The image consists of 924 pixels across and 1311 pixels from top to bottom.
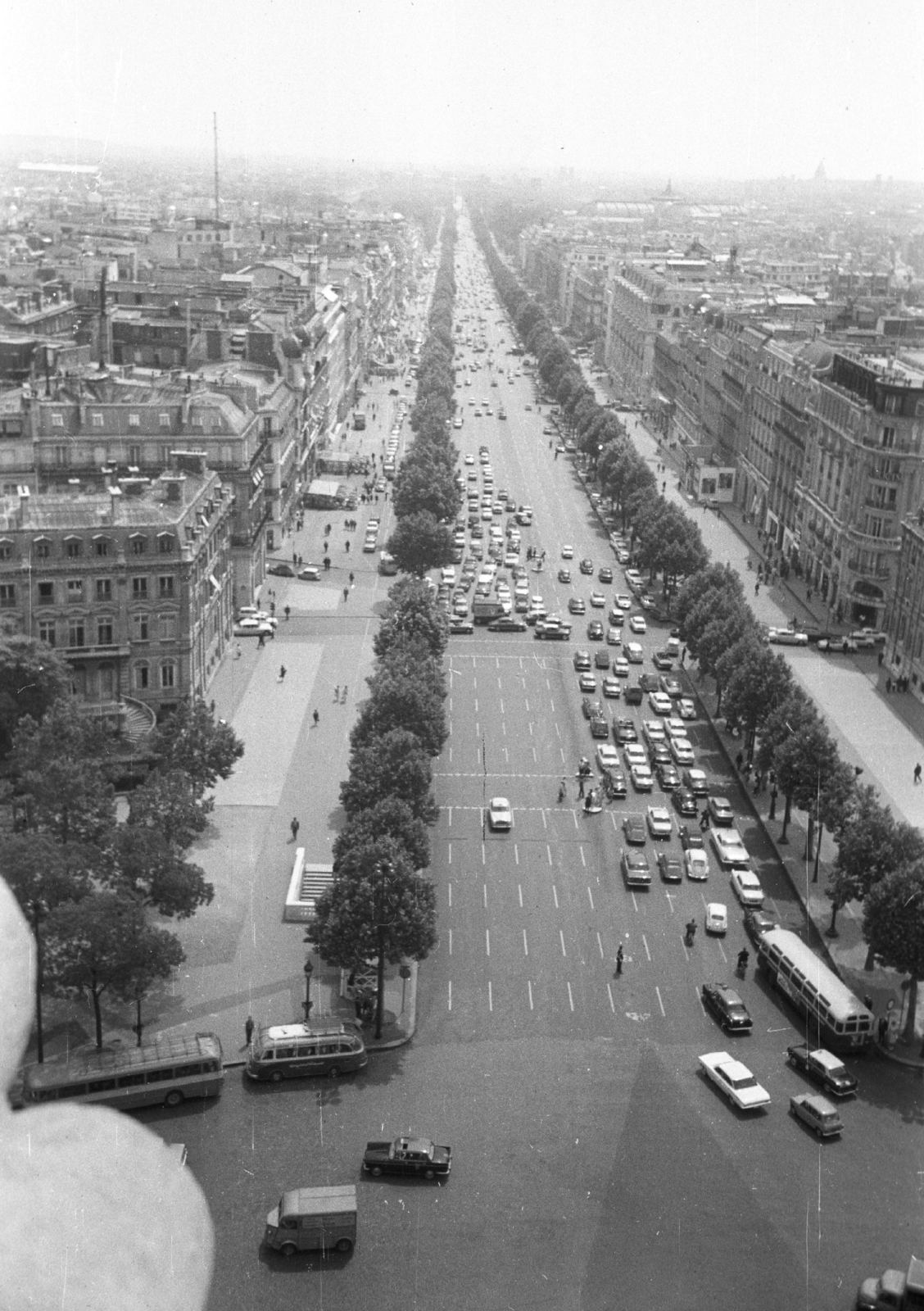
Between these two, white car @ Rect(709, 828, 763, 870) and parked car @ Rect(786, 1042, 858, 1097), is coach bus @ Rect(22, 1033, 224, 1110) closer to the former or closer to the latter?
parked car @ Rect(786, 1042, 858, 1097)

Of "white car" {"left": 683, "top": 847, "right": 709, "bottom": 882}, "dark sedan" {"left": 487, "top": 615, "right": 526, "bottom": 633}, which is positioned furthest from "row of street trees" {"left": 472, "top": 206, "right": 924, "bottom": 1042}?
"dark sedan" {"left": 487, "top": 615, "right": 526, "bottom": 633}

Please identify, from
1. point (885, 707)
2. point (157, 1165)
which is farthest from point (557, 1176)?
point (885, 707)

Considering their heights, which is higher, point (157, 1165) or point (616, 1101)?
point (157, 1165)

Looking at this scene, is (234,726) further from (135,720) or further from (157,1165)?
(157,1165)

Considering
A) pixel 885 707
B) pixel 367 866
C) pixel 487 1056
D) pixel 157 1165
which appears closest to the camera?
pixel 157 1165

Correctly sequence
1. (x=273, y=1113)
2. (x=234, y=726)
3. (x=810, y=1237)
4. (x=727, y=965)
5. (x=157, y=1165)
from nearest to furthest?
(x=157, y=1165), (x=810, y=1237), (x=273, y=1113), (x=727, y=965), (x=234, y=726)

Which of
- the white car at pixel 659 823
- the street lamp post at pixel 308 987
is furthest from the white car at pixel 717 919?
the street lamp post at pixel 308 987

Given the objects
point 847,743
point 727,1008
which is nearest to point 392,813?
point 727,1008
